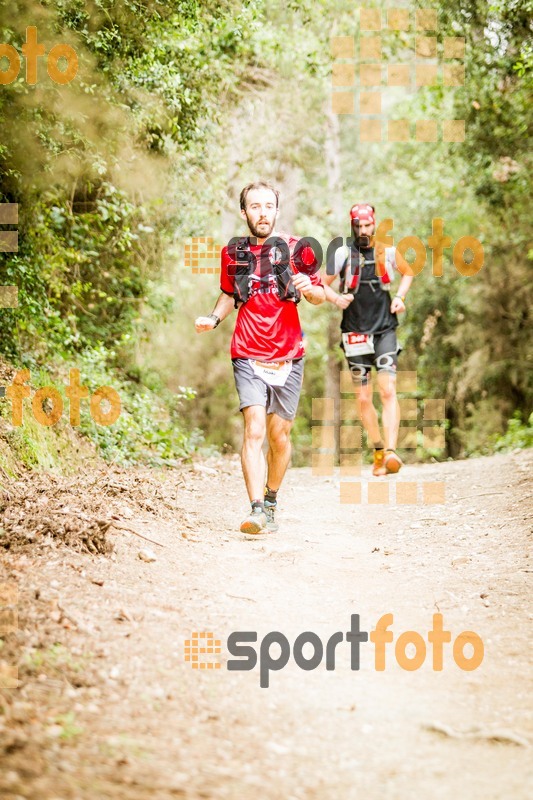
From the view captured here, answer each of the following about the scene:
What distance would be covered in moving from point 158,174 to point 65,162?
2.60 metres

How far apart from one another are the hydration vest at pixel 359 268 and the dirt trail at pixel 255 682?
3.55 metres

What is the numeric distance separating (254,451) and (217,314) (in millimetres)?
1006

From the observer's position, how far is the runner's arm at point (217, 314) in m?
5.77

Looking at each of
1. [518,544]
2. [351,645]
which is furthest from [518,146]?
[351,645]

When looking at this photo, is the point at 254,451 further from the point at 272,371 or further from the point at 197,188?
the point at 197,188

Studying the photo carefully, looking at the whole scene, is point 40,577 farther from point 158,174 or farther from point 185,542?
point 158,174

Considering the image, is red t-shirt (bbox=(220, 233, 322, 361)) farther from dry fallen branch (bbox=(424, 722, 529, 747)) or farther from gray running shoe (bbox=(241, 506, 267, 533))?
dry fallen branch (bbox=(424, 722, 529, 747))

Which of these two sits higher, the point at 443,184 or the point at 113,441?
the point at 443,184

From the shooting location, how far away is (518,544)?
5.78 m

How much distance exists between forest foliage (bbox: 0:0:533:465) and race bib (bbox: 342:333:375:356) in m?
1.95

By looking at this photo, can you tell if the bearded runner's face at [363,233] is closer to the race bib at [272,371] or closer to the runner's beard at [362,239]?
the runner's beard at [362,239]
